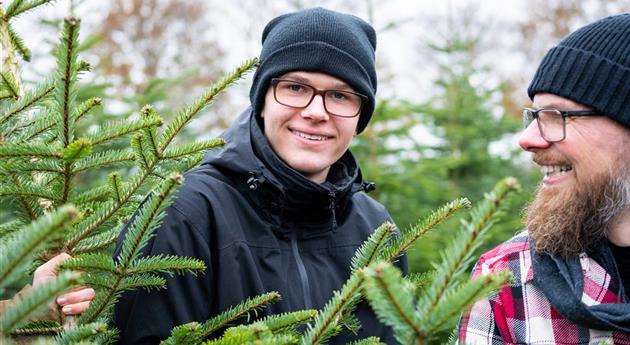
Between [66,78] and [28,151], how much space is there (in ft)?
0.80

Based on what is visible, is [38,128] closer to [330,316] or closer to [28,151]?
[28,151]

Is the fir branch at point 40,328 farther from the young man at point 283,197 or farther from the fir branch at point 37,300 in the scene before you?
the fir branch at point 37,300

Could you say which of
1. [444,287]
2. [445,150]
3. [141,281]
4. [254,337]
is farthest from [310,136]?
[445,150]

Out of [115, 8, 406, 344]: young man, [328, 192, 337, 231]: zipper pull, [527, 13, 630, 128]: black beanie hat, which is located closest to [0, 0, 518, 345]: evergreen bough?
[115, 8, 406, 344]: young man

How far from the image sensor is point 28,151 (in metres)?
1.93

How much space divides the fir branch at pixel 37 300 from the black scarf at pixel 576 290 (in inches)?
71.2

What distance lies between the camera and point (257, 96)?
3004mm

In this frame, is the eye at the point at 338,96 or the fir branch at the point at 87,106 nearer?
the fir branch at the point at 87,106

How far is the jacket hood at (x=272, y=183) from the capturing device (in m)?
2.72

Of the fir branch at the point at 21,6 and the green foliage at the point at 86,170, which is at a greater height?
the fir branch at the point at 21,6

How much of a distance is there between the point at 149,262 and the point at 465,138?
29.9 ft

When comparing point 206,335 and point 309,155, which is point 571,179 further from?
point 206,335

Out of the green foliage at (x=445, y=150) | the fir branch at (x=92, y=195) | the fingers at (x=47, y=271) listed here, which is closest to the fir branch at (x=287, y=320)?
the fingers at (x=47, y=271)

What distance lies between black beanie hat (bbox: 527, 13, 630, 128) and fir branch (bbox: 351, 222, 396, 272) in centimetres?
113
